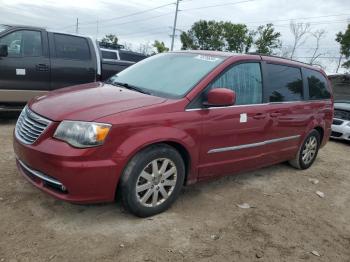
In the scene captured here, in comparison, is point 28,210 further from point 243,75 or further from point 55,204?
point 243,75

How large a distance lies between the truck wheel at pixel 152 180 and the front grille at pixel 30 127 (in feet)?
2.79

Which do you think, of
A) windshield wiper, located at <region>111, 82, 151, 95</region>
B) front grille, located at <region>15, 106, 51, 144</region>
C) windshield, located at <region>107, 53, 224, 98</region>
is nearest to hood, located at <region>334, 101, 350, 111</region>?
windshield, located at <region>107, 53, 224, 98</region>

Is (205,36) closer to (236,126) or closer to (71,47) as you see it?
(71,47)

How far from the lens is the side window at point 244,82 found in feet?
14.4

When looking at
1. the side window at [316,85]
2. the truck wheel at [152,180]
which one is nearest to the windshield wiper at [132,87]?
the truck wheel at [152,180]

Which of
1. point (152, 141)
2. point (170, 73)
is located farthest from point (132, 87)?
point (152, 141)

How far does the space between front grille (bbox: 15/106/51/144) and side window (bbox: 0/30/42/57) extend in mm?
3525

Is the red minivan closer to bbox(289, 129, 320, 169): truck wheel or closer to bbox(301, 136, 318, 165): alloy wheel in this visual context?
bbox(289, 129, 320, 169): truck wheel

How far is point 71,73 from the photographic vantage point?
759 centimetres

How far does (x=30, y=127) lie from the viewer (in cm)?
366

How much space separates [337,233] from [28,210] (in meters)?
3.15

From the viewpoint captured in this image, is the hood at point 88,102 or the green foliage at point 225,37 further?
the green foliage at point 225,37

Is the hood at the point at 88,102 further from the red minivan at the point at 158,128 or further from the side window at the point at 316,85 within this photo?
the side window at the point at 316,85

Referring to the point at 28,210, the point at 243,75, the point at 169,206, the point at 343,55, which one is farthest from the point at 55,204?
the point at 343,55
